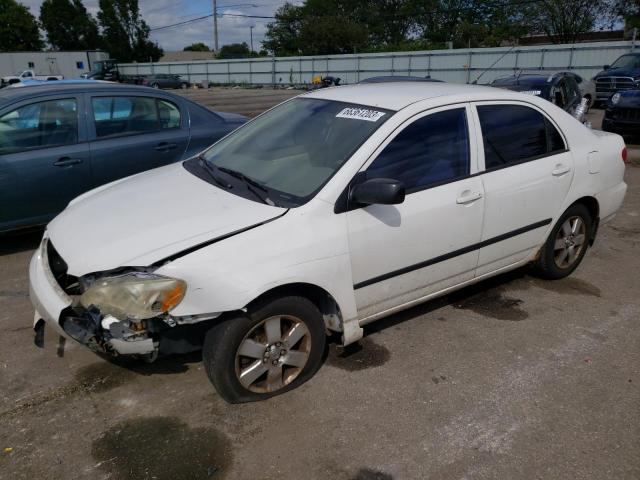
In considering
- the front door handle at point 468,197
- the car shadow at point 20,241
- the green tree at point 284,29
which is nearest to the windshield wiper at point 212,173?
the front door handle at point 468,197

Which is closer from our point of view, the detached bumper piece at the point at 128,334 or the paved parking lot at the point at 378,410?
the paved parking lot at the point at 378,410

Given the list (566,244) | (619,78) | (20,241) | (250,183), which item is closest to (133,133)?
(20,241)

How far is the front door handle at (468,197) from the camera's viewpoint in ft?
11.0

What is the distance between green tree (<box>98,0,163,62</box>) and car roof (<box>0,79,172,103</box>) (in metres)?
75.6

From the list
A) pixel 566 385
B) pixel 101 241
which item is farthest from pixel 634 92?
pixel 101 241

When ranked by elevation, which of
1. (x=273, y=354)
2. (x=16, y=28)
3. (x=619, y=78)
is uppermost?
(x=16, y=28)

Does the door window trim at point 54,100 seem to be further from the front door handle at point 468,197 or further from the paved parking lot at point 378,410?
the front door handle at point 468,197

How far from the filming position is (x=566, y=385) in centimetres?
Answer: 307

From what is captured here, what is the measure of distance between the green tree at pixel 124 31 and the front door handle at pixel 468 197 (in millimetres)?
78948

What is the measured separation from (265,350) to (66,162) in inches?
131

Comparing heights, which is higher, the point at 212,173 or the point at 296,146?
the point at 296,146

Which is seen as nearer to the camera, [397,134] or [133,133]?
[397,134]

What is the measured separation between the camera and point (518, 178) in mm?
3678

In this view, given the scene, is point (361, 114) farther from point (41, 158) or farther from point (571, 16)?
point (571, 16)
